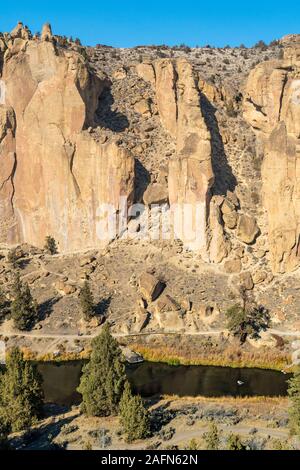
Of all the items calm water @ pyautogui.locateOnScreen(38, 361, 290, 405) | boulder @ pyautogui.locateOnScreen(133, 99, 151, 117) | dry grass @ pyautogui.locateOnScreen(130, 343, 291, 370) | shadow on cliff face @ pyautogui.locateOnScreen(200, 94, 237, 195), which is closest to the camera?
calm water @ pyautogui.locateOnScreen(38, 361, 290, 405)

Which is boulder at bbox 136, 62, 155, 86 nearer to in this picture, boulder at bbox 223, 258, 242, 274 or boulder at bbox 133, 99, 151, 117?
boulder at bbox 133, 99, 151, 117

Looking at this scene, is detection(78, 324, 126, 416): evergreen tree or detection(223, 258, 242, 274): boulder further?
detection(223, 258, 242, 274): boulder

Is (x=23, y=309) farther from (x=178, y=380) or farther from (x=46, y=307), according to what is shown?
(x=178, y=380)

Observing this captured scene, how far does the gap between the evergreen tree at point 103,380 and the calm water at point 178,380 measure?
13.6 feet

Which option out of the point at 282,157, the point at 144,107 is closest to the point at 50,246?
the point at 144,107

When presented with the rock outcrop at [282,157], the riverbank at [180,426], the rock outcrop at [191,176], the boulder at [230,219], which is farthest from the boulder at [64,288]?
the rock outcrop at [282,157]

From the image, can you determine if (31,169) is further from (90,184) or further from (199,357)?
(199,357)

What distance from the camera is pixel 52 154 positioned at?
54.1 m

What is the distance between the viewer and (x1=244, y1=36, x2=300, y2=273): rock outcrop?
48.3m

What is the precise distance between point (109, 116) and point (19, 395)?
3885 cm

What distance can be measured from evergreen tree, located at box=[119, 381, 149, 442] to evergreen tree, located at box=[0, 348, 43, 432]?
18.4 feet

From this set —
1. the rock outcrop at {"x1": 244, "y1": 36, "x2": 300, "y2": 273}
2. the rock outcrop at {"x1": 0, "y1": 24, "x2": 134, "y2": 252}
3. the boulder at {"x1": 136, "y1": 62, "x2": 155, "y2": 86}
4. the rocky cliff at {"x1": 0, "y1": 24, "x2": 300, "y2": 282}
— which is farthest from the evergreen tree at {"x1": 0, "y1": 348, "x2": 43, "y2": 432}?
the boulder at {"x1": 136, "y1": 62, "x2": 155, "y2": 86}

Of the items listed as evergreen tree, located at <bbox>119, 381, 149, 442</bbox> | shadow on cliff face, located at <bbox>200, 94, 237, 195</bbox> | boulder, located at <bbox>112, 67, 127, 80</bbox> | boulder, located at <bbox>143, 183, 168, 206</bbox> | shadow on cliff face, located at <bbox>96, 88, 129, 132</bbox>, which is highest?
boulder, located at <bbox>112, 67, 127, 80</bbox>
